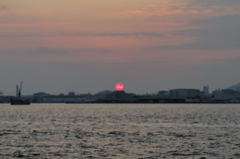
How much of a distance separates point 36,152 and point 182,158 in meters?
11.8

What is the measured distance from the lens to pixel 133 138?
2270 inches

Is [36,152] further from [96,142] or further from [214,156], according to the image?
[214,156]

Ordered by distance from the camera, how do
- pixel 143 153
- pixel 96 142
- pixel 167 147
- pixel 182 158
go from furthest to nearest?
1. pixel 96 142
2. pixel 167 147
3. pixel 143 153
4. pixel 182 158

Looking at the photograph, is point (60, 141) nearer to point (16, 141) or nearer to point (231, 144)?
point (16, 141)

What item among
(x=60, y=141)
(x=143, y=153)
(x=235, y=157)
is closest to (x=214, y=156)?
(x=235, y=157)

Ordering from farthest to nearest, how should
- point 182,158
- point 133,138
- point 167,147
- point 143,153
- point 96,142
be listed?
point 133,138 → point 96,142 → point 167,147 → point 143,153 → point 182,158

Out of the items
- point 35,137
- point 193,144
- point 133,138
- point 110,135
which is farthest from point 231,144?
point 35,137

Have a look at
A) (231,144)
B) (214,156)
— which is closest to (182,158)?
(214,156)

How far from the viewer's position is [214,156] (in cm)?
4338

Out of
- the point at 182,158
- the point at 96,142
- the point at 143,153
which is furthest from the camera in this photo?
the point at 96,142

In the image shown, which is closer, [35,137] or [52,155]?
[52,155]

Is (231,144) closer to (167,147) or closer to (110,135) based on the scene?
(167,147)

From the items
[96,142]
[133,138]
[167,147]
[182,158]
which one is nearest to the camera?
[182,158]

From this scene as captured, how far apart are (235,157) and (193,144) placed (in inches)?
357
